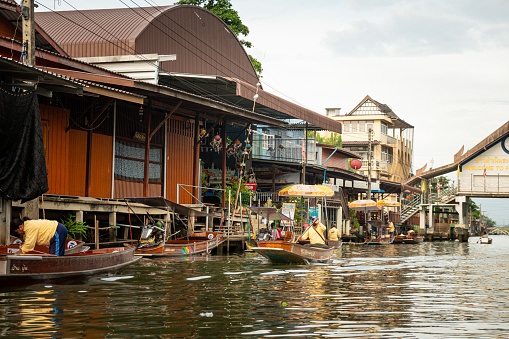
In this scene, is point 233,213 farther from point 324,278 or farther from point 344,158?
point 344,158

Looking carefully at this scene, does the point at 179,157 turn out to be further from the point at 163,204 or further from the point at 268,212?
the point at 163,204

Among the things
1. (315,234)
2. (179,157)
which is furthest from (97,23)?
(315,234)

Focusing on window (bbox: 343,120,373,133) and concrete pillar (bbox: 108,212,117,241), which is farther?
window (bbox: 343,120,373,133)

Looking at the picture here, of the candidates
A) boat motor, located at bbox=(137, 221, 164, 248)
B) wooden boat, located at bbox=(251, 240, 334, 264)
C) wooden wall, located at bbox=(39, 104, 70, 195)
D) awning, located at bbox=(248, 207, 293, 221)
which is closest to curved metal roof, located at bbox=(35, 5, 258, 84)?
awning, located at bbox=(248, 207, 293, 221)

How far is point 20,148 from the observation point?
48.2 ft

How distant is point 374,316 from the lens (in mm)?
9977

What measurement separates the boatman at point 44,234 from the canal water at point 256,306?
919mm

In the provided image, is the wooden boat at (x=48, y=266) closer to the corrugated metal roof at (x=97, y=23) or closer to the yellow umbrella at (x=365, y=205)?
the corrugated metal roof at (x=97, y=23)

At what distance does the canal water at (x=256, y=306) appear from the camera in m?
8.60

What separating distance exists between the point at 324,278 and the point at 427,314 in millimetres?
6788

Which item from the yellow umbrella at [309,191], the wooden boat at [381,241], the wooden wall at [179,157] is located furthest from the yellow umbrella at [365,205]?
the wooden wall at [179,157]

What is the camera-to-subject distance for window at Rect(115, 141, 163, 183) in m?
23.8

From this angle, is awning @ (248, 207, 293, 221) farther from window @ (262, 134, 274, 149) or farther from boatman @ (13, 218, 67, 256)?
boatman @ (13, 218, 67, 256)

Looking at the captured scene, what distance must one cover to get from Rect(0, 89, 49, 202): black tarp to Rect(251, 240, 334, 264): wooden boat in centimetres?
792
